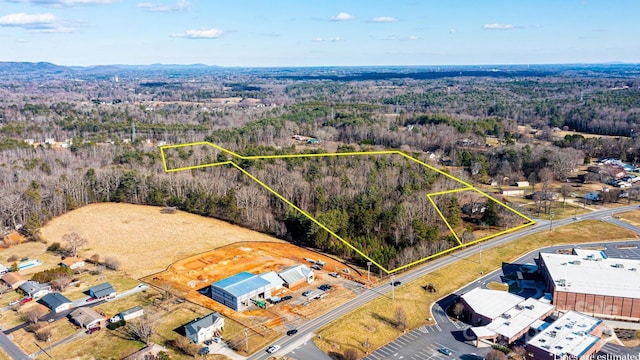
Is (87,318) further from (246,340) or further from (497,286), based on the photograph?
Result: (497,286)

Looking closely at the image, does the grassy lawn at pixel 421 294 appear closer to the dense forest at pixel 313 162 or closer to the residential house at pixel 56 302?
the dense forest at pixel 313 162

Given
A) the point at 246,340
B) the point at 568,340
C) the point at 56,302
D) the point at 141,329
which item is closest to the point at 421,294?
the point at 568,340

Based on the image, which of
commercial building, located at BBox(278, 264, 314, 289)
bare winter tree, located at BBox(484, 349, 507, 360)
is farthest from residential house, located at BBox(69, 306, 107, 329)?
bare winter tree, located at BBox(484, 349, 507, 360)

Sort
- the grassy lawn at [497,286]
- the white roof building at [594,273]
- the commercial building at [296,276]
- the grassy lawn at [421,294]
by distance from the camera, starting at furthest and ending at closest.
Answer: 1. the commercial building at [296,276]
2. the grassy lawn at [497,286]
3. the white roof building at [594,273]
4. the grassy lawn at [421,294]

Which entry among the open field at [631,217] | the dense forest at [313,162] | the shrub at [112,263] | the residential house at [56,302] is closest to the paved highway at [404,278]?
the open field at [631,217]

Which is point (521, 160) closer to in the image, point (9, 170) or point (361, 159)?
point (361, 159)

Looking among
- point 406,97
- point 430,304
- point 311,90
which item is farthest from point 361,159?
point 311,90
